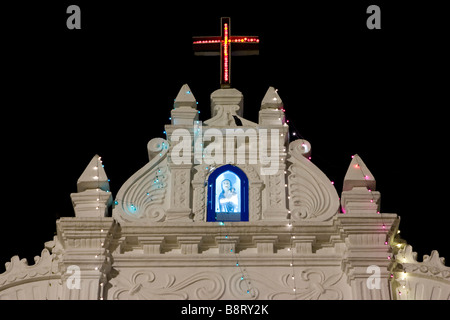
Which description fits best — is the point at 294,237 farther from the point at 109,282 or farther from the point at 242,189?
the point at 109,282

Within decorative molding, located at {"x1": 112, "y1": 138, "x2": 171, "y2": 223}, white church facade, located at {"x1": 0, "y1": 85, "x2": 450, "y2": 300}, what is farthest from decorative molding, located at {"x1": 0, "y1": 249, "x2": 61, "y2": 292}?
decorative molding, located at {"x1": 112, "y1": 138, "x2": 171, "y2": 223}

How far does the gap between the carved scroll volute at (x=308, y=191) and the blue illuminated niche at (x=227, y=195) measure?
0.91 m

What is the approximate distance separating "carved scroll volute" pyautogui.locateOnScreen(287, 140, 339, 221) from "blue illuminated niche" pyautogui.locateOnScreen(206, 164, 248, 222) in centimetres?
91

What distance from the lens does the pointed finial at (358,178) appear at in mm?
16078

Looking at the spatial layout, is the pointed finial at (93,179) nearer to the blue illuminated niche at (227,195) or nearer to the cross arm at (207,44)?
the blue illuminated niche at (227,195)

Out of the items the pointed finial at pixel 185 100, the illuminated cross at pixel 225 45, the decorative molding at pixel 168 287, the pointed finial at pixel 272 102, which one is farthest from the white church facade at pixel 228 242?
the illuminated cross at pixel 225 45

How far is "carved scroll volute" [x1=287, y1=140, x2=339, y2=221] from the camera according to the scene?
1620 centimetres

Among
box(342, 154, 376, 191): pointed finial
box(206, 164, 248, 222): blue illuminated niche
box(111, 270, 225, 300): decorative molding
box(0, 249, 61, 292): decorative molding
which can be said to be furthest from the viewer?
box(206, 164, 248, 222): blue illuminated niche

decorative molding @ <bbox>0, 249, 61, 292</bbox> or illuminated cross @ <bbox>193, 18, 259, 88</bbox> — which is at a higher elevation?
illuminated cross @ <bbox>193, 18, 259, 88</bbox>

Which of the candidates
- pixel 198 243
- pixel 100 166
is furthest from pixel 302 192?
pixel 100 166

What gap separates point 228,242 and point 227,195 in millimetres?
1469

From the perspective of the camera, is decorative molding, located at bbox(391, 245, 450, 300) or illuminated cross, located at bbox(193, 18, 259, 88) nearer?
decorative molding, located at bbox(391, 245, 450, 300)

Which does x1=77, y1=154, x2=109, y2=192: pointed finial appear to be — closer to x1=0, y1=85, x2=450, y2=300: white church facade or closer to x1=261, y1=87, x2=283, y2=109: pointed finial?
x1=0, y1=85, x2=450, y2=300: white church facade

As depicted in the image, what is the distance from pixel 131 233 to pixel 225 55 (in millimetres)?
5507
